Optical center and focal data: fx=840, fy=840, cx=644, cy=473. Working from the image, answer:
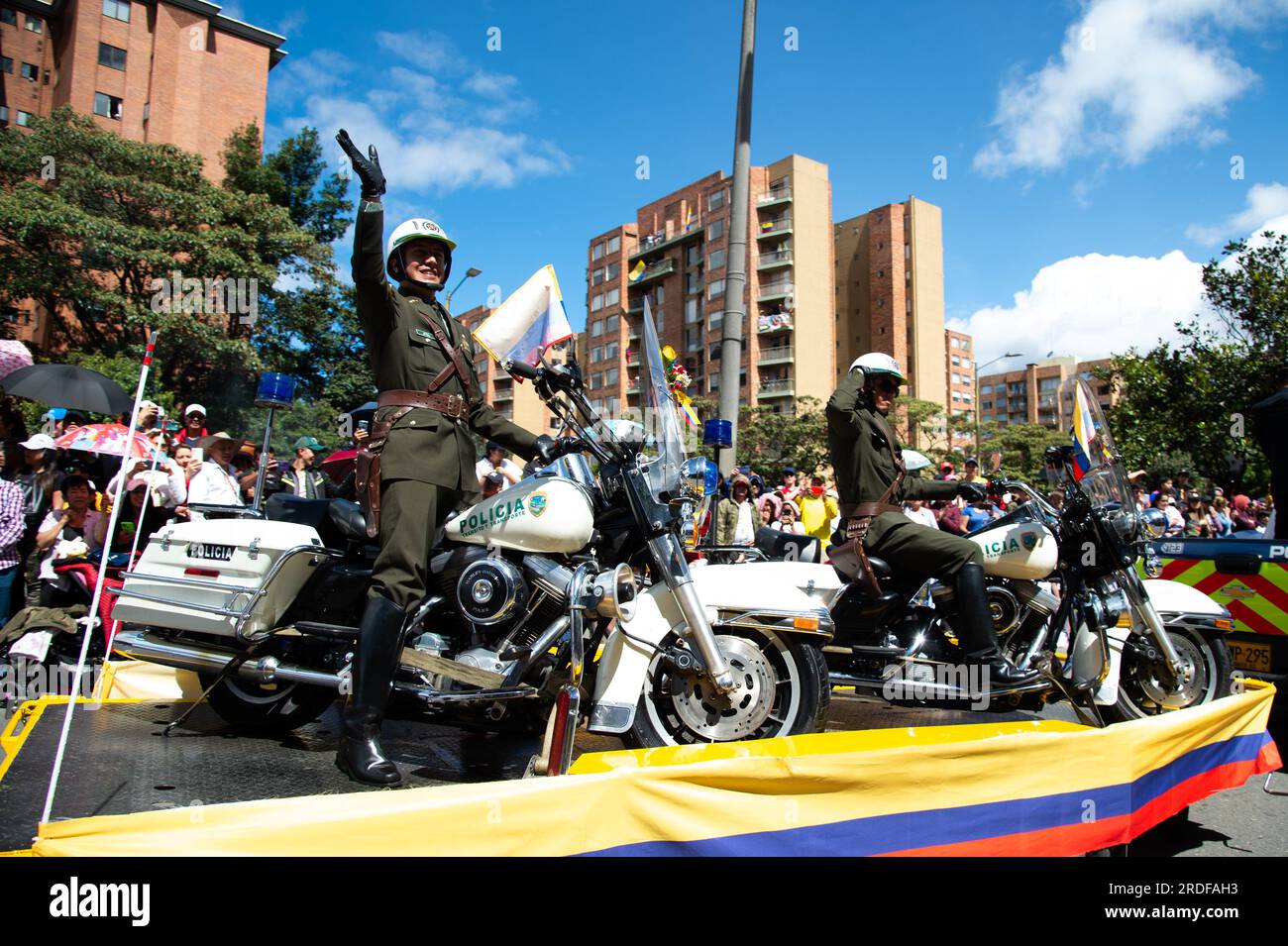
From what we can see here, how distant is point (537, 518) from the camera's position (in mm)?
3322

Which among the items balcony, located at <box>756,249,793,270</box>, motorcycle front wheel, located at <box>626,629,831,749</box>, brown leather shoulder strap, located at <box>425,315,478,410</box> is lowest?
motorcycle front wheel, located at <box>626,629,831,749</box>

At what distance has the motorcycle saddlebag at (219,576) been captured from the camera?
369 cm

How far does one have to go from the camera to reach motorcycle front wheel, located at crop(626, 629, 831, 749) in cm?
339

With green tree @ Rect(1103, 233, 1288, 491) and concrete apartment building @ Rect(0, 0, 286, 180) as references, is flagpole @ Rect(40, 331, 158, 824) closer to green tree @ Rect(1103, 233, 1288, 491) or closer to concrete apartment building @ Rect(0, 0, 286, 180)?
green tree @ Rect(1103, 233, 1288, 491)

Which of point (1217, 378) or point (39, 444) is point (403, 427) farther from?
point (1217, 378)

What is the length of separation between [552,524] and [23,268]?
3309cm

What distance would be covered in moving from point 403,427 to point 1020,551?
3228mm

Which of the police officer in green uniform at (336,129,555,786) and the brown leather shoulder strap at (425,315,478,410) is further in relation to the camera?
the brown leather shoulder strap at (425,315,478,410)

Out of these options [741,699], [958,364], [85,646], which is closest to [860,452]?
[741,699]

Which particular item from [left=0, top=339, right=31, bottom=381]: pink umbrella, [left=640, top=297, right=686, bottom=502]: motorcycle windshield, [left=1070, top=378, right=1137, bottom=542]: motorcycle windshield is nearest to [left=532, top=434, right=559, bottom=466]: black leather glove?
[left=640, top=297, right=686, bottom=502]: motorcycle windshield

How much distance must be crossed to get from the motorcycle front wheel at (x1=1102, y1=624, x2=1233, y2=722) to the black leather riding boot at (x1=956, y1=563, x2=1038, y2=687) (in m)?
0.73

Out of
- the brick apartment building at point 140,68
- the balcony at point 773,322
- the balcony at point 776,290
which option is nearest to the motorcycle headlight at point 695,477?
the brick apartment building at point 140,68
